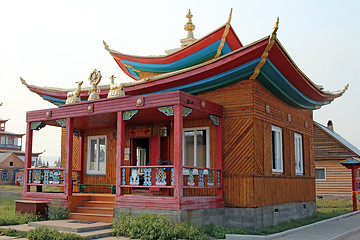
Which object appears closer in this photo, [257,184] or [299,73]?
[257,184]

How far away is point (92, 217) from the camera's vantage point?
12.0m

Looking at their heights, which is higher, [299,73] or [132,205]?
[299,73]

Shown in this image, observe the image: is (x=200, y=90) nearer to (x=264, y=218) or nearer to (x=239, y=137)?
(x=239, y=137)

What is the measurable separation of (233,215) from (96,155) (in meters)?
6.50

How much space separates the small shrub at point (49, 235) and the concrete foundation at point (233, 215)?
2.03 meters

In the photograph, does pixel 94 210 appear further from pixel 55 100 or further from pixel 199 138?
pixel 55 100

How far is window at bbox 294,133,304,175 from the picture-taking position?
51.6 feet

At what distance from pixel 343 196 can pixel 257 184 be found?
60.5 ft

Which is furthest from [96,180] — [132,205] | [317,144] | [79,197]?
[317,144]

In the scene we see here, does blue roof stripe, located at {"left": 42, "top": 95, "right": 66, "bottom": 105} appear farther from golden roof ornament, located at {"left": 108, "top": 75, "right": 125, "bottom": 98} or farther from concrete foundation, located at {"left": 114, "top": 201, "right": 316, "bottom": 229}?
concrete foundation, located at {"left": 114, "top": 201, "right": 316, "bottom": 229}

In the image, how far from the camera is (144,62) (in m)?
16.5

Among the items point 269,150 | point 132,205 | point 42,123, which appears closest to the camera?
point 132,205

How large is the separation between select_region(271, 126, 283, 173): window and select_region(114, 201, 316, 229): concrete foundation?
1.34 m

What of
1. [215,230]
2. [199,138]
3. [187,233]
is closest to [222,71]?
[199,138]
